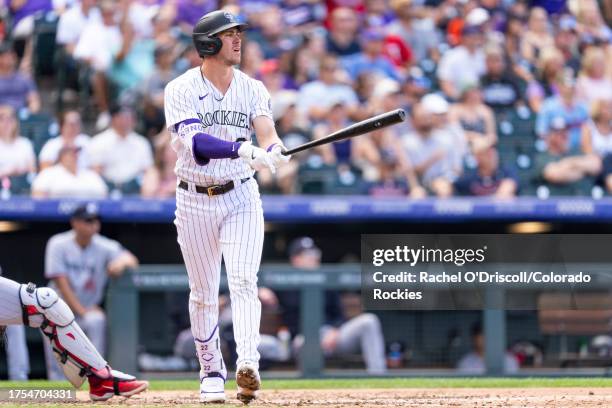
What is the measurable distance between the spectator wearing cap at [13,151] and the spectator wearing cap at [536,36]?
5.20 metres

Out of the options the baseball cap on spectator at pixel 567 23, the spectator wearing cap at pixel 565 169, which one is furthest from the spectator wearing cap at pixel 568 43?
the spectator wearing cap at pixel 565 169

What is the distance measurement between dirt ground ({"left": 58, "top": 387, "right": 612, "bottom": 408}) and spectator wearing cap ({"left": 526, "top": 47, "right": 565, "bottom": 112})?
16.2 ft

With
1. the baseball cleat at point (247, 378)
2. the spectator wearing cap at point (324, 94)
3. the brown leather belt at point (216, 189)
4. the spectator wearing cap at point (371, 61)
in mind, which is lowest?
the baseball cleat at point (247, 378)

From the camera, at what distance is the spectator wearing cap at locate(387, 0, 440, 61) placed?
12516 mm

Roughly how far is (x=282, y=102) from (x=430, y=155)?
4.34ft

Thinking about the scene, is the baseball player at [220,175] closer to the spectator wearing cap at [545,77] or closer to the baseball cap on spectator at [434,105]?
the baseball cap on spectator at [434,105]

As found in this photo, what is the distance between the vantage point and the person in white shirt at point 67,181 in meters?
9.77

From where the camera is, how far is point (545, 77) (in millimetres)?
12477

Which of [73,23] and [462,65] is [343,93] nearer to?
[462,65]

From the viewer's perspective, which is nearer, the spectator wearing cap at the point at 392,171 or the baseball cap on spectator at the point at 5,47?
the spectator wearing cap at the point at 392,171

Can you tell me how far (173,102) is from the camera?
6.00 m

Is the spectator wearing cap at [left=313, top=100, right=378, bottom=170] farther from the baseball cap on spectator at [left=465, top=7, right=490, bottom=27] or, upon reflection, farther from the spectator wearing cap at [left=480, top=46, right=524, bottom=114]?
the baseball cap on spectator at [left=465, top=7, right=490, bottom=27]

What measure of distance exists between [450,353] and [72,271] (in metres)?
2.88

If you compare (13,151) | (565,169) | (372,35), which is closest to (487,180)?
(565,169)
